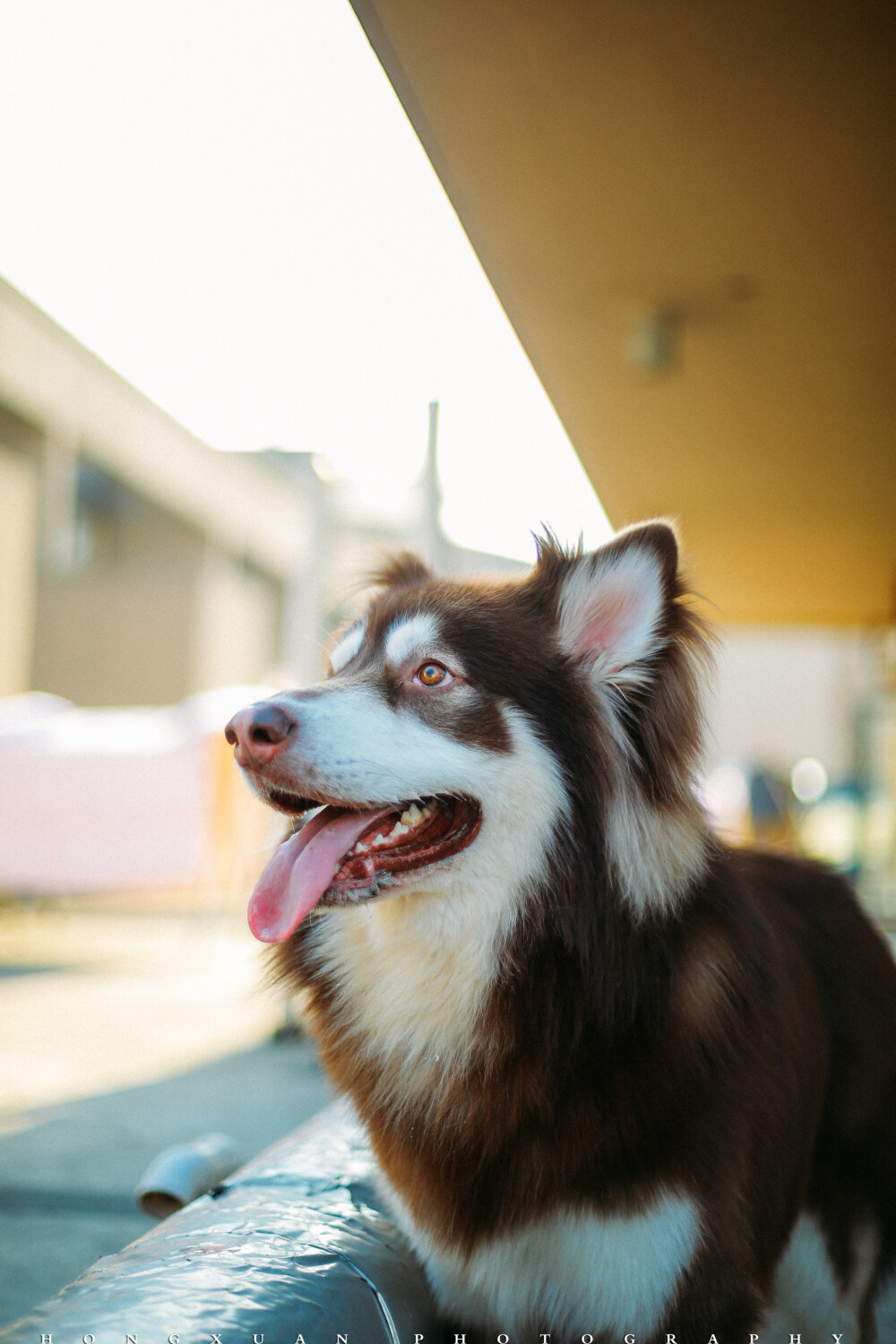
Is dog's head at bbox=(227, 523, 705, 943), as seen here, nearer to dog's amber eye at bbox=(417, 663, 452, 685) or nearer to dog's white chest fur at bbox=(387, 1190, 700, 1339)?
dog's amber eye at bbox=(417, 663, 452, 685)

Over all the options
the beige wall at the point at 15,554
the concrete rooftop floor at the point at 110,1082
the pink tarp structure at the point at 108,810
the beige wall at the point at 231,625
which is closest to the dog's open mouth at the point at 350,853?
the concrete rooftop floor at the point at 110,1082

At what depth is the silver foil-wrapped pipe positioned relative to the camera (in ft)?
4.32

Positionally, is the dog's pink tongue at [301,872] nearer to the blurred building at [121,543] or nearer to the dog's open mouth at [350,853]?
the dog's open mouth at [350,853]

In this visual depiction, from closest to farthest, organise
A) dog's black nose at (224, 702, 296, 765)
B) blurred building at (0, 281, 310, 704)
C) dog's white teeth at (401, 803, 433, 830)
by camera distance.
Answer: dog's black nose at (224, 702, 296, 765) → dog's white teeth at (401, 803, 433, 830) → blurred building at (0, 281, 310, 704)

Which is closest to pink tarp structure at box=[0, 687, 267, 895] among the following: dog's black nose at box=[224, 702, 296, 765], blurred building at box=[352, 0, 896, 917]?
blurred building at box=[352, 0, 896, 917]

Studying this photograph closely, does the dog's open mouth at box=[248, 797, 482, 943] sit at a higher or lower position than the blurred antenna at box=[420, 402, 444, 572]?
lower

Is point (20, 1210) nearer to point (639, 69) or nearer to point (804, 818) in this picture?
point (639, 69)

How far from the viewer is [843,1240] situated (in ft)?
6.60

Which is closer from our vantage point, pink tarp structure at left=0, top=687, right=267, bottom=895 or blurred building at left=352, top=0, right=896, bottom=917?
blurred building at left=352, top=0, right=896, bottom=917

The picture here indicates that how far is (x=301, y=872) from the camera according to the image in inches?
65.6

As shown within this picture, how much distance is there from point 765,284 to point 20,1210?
3.55 meters

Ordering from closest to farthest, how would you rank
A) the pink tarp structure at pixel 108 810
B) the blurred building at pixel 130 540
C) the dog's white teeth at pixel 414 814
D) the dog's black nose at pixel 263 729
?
the dog's black nose at pixel 263 729 < the dog's white teeth at pixel 414 814 < the pink tarp structure at pixel 108 810 < the blurred building at pixel 130 540

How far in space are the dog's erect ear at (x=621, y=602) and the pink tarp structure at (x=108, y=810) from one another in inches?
210

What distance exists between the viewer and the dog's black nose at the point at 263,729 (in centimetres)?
161
